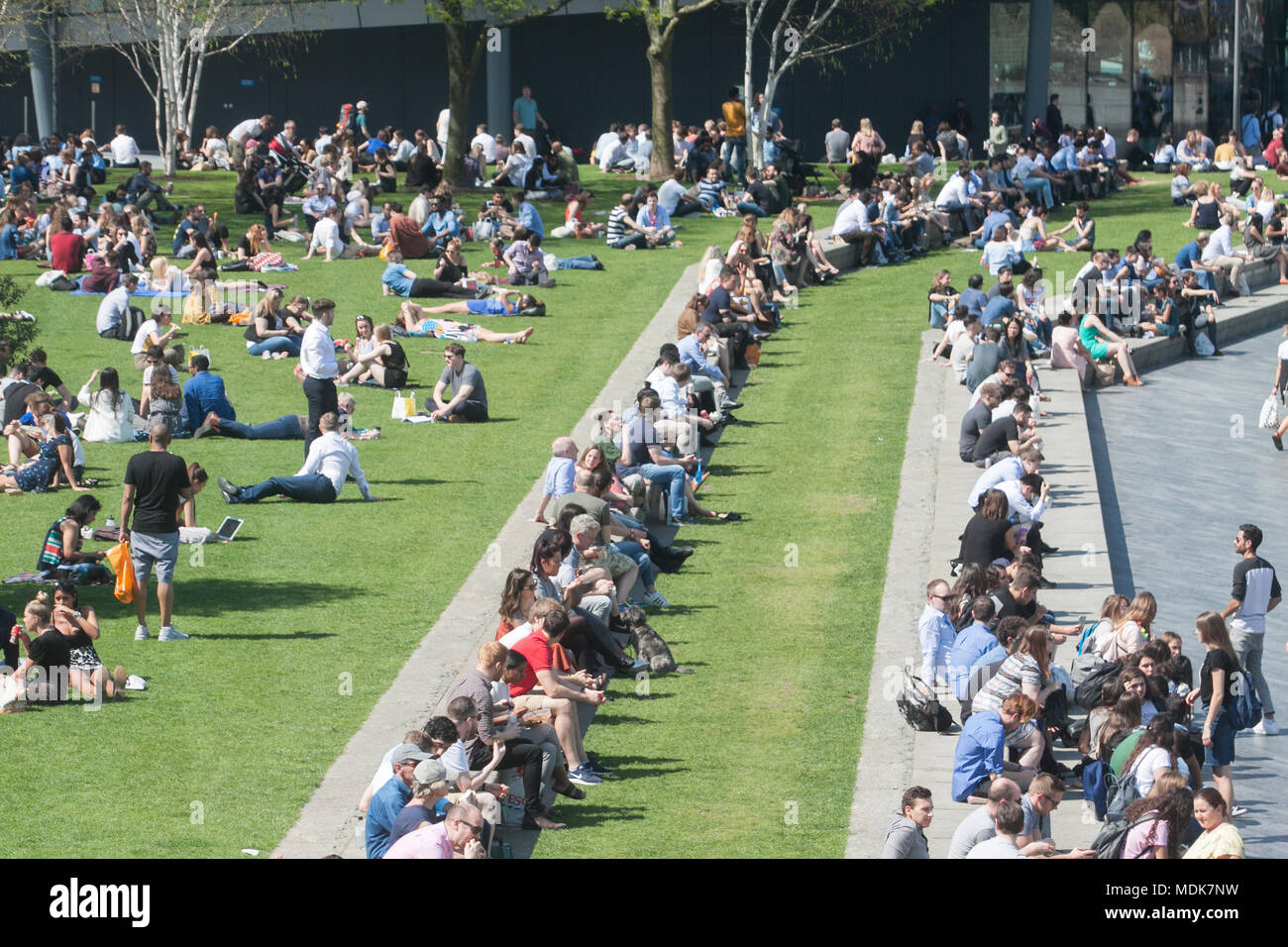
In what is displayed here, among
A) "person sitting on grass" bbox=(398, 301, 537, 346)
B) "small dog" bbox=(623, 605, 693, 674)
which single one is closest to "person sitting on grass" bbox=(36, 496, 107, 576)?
"small dog" bbox=(623, 605, 693, 674)

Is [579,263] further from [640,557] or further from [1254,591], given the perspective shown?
[1254,591]

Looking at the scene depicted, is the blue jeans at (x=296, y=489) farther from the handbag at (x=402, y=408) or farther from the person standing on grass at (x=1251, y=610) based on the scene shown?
the person standing on grass at (x=1251, y=610)

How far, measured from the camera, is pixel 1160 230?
36250mm

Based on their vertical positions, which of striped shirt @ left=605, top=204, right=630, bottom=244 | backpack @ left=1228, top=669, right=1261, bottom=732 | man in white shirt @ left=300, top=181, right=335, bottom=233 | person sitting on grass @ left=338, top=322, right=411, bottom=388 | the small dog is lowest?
backpack @ left=1228, top=669, right=1261, bottom=732

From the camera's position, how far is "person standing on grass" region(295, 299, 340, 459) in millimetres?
20312

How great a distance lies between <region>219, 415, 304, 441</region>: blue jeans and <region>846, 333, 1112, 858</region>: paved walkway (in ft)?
23.4

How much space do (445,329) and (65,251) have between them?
23.6ft

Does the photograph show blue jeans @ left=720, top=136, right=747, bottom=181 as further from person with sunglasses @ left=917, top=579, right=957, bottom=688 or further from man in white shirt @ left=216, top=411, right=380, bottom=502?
person with sunglasses @ left=917, top=579, right=957, bottom=688

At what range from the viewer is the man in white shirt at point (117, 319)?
Result: 1046 inches

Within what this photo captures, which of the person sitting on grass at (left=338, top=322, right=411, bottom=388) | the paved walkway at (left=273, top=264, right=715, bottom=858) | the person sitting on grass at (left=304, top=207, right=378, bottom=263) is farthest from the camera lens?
the person sitting on grass at (left=304, top=207, right=378, bottom=263)

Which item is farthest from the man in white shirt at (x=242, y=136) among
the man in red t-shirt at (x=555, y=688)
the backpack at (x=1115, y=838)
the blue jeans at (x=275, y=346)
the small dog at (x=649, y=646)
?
the backpack at (x=1115, y=838)

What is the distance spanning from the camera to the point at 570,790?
12.7 m

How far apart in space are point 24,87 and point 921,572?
141 ft

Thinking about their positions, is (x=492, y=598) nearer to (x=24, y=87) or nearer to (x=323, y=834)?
(x=323, y=834)
